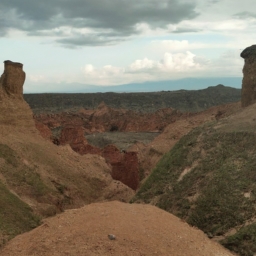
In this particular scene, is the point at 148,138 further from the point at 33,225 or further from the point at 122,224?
the point at 122,224

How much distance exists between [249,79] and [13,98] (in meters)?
16.3

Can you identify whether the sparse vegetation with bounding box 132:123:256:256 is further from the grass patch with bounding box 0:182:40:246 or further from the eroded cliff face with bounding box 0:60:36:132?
the eroded cliff face with bounding box 0:60:36:132

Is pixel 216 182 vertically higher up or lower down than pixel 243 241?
higher up

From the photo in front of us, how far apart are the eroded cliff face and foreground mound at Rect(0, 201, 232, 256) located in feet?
51.0

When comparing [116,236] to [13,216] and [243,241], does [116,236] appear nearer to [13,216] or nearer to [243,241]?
[243,241]

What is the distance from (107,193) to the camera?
79.6 feet

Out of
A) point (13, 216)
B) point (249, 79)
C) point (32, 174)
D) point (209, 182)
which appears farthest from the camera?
point (249, 79)

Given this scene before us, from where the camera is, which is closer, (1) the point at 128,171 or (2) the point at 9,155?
(2) the point at 9,155

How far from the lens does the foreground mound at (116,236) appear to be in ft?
31.2

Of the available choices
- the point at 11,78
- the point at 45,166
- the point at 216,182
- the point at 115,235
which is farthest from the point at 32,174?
the point at 115,235

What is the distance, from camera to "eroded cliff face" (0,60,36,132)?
85.2ft

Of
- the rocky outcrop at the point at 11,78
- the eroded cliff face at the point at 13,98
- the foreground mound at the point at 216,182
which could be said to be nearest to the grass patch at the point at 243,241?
the foreground mound at the point at 216,182

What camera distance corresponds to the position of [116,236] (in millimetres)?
9859

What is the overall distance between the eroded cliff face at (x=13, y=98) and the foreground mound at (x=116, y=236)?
51.0 ft
